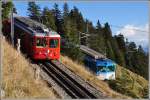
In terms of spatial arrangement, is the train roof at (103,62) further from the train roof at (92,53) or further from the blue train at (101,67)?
the train roof at (92,53)

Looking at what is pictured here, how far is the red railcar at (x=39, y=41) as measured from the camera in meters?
14.9

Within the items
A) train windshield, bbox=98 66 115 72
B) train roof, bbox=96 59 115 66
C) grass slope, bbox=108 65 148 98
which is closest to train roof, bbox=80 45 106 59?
train roof, bbox=96 59 115 66

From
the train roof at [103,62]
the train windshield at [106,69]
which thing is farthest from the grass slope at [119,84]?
the train roof at [103,62]

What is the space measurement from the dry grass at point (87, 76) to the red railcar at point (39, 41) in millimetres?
661

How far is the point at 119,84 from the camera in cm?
1158

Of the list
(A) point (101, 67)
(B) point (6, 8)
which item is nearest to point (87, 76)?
(A) point (101, 67)

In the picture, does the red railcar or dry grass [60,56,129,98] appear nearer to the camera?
dry grass [60,56,129,98]

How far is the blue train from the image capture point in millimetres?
13289

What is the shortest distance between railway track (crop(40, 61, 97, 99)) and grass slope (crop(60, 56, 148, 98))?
0.59 metres

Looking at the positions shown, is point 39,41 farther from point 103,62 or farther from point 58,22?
point 103,62

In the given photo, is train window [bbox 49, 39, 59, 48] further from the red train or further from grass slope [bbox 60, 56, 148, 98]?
grass slope [bbox 60, 56, 148, 98]

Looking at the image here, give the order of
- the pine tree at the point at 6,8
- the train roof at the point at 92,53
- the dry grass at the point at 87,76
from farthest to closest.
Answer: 1. the train roof at the point at 92,53
2. the pine tree at the point at 6,8
3. the dry grass at the point at 87,76

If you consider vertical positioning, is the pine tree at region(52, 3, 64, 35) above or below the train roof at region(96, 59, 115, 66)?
above

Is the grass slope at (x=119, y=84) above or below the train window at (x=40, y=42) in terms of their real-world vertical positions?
below
